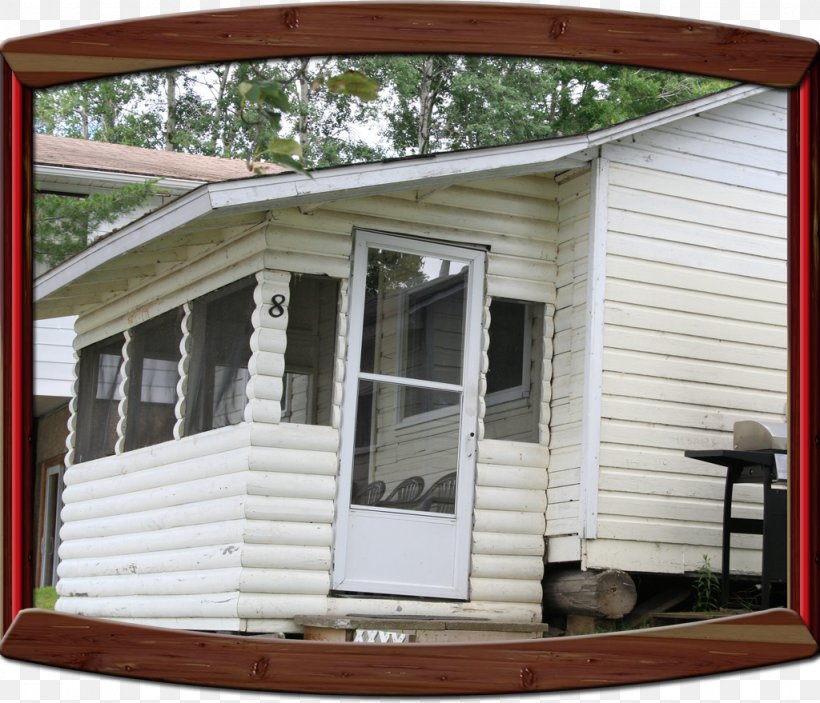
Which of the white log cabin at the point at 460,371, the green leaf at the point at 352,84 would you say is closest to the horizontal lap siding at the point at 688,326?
the white log cabin at the point at 460,371

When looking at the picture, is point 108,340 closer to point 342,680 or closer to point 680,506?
point 680,506

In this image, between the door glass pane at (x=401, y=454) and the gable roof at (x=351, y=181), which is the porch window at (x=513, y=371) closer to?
the door glass pane at (x=401, y=454)

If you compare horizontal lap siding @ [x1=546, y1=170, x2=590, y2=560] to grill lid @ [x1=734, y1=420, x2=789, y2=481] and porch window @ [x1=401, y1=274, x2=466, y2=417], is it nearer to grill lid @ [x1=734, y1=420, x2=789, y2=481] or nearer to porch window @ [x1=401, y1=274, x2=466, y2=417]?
porch window @ [x1=401, y1=274, x2=466, y2=417]

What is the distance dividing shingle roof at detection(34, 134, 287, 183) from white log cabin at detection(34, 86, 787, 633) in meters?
0.71

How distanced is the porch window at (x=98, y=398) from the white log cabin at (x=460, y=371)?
30.4 inches

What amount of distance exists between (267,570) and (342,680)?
2329 mm

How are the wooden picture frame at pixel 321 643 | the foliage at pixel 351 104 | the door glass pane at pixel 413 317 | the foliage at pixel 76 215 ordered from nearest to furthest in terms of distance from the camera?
the wooden picture frame at pixel 321 643 < the foliage at pixel 351 104 < the door glass pane at pixel 413 317 < the foliage at pixel 76 215

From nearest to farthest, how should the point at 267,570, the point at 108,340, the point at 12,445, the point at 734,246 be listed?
the point at 12,445 → the point at 267,570 → the point at 734,246 → the point at 108,340

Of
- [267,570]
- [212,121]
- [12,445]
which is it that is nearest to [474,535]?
[267,570]

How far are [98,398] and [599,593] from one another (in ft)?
10.8

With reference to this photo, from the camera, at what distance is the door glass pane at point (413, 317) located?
573 centimetres

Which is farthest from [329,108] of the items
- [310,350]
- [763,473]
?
[763,473]

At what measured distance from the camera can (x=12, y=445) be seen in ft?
10.3

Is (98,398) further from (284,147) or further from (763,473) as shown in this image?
(284,147)
